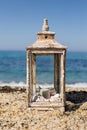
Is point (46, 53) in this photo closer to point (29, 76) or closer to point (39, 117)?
point (29, 76)

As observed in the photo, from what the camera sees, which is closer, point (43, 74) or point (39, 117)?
point (39, 117)

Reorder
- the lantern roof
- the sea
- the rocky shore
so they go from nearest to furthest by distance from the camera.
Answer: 1. the rocky shore
2. the lantern roof
3. the sea

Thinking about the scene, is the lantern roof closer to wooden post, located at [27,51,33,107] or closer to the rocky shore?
wooden post, located at [27,51,33,107]

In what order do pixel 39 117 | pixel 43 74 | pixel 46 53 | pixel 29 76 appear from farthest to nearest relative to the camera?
pixel 43 74 < pixel 46 53 < pixel 29 76 < pixel 39 117

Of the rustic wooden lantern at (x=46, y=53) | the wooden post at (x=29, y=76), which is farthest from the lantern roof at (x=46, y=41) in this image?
the wooden post at (x=29, y=76)

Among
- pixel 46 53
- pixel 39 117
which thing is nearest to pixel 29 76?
pixel 46 53

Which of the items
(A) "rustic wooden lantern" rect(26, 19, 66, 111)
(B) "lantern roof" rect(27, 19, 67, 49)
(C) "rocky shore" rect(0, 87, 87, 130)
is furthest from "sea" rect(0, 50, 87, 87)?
(B) "lantern roof" rect(27, 19, 67, 49)

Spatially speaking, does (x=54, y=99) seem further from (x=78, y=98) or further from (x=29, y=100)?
(x=78, y=98)

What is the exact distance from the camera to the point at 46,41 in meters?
12.2

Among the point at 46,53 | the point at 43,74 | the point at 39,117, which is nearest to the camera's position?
the point at 39,117

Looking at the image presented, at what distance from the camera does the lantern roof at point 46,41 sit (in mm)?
11984

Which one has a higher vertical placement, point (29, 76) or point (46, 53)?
point (46, 53)

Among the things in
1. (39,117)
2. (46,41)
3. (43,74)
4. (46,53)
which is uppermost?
(46,41)

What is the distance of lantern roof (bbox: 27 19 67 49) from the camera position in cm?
1198
